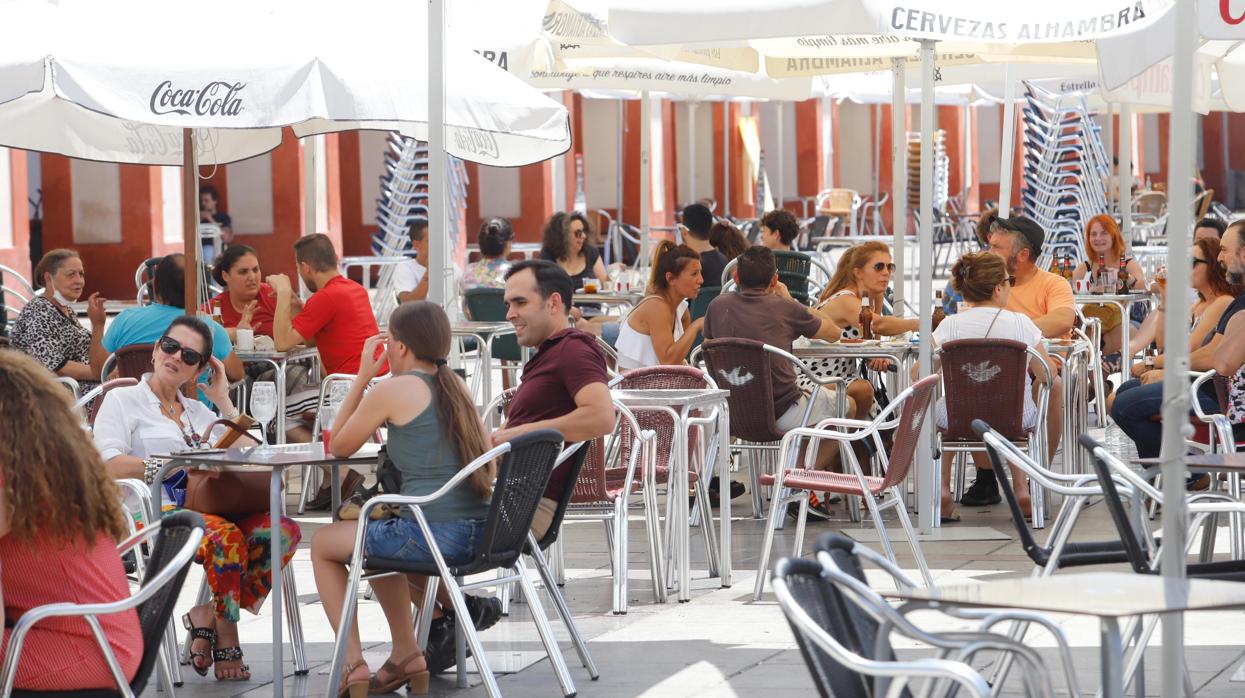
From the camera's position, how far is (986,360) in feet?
25.3

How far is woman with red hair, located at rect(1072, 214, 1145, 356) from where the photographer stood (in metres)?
11.5

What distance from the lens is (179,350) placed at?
5.78 m

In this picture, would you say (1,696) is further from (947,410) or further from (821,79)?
(821,79)

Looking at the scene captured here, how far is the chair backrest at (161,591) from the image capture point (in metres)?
3.96

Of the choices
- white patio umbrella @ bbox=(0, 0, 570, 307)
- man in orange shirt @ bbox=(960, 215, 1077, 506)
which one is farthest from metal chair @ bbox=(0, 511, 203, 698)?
man in orange shirt @ bbox=(960, 215, 1077, 506)

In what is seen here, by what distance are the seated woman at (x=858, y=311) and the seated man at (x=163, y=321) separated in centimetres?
261

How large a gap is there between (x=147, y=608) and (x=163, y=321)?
412cm

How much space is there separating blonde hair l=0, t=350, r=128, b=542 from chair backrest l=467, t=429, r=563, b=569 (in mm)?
1226

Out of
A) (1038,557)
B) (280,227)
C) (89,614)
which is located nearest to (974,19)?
(1038,557)

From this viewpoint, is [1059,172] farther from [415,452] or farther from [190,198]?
[415,452]

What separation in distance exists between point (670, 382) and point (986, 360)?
140cm

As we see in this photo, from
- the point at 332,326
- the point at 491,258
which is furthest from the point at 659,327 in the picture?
the point at 491,258

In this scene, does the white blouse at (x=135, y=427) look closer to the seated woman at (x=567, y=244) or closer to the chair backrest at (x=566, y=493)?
the chair backrest at (x=566, y=493)

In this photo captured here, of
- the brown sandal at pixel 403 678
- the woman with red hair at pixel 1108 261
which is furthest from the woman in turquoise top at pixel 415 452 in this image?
the woman with red hair at pixel 1108 261
